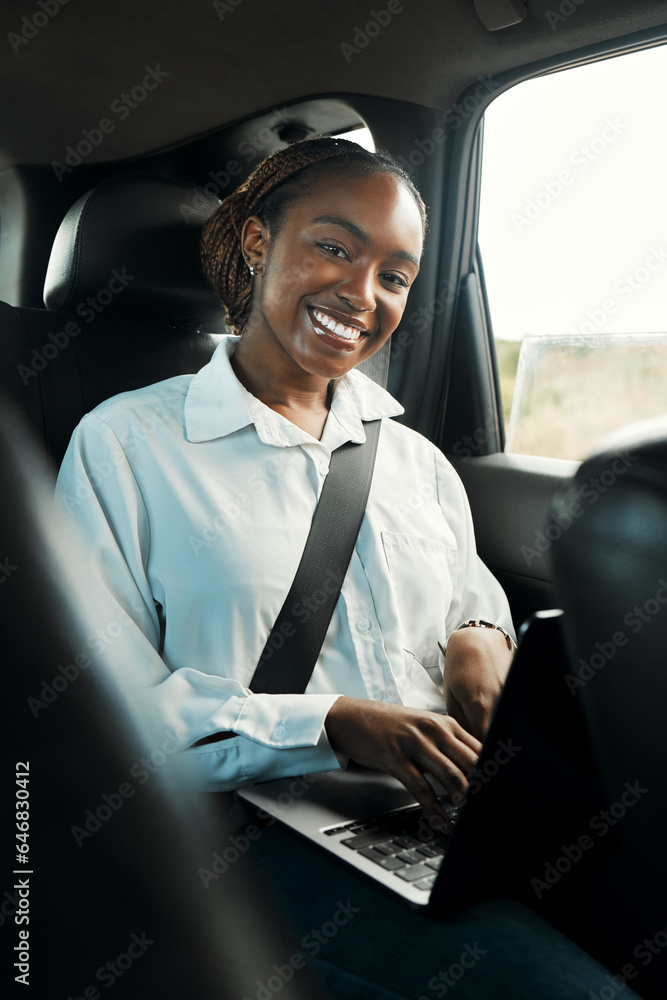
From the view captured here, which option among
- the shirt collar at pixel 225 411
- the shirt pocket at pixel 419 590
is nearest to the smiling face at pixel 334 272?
the shirt collar at pixel 225 411

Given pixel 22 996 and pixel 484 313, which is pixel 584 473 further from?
pixel 484 313

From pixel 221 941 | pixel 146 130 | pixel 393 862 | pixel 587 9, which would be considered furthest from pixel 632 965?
pixel 146 130

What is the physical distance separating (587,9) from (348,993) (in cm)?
159

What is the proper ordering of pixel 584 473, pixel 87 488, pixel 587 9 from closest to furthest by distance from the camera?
pixel 584 473, pixel 87 488, pixel 587 9

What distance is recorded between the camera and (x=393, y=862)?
83cm

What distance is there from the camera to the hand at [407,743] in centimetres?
93

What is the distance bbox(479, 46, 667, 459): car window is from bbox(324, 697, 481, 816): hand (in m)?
0.86

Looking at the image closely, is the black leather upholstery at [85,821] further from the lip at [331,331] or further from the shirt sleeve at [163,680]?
the lip at [331,331]

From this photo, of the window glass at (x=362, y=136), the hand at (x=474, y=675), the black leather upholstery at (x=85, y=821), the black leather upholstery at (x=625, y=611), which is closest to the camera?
the black leather upholstery at (x=625, y=611)

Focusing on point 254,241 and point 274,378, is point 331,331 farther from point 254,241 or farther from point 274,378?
point 254,241

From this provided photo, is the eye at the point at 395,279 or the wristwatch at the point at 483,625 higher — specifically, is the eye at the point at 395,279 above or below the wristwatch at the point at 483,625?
above

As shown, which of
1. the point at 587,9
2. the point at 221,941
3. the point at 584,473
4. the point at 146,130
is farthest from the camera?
the point at 146,130

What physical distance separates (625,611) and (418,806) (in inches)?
23.7

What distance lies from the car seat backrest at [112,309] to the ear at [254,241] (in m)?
0.12
